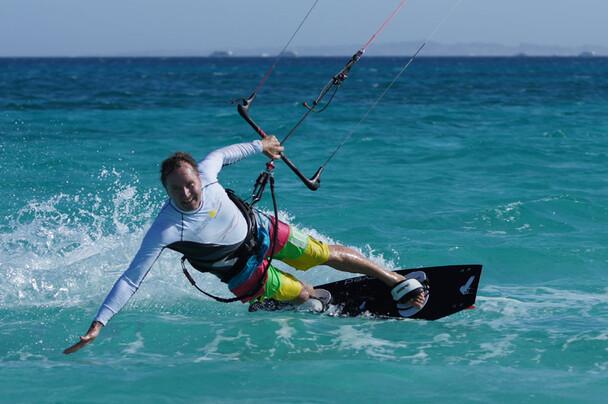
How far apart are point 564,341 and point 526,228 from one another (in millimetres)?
4563

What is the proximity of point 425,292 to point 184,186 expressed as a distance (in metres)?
2.62

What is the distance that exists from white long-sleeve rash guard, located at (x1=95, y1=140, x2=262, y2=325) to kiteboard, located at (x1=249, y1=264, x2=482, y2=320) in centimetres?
164

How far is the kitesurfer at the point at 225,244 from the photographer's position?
5.32 m

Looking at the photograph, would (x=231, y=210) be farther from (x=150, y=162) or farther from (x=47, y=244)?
(x=150, y=162)

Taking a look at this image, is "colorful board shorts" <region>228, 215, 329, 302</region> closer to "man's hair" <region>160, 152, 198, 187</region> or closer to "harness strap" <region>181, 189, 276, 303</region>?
"harness strap" <region>181, 189, 276, 303</region>

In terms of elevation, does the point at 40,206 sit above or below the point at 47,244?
above

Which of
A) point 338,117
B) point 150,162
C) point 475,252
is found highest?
point 338,117

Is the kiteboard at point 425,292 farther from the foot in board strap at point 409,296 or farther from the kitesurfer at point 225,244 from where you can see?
the kitesurfer at point 225,244

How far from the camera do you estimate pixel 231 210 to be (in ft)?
19.0

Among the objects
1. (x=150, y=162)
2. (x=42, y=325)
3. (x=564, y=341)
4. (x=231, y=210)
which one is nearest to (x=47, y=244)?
(x=42, y=325)

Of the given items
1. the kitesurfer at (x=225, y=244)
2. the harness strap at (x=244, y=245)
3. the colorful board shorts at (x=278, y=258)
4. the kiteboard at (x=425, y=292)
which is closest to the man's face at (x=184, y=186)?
the kitesurfer at (x=225, y=244)

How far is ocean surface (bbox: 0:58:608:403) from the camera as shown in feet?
18.9

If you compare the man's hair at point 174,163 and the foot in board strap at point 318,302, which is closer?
the man's hair at point 174,163

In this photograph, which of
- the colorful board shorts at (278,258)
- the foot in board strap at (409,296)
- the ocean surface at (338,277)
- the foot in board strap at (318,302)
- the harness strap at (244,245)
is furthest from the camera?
the foot in board strap at (318,302)
